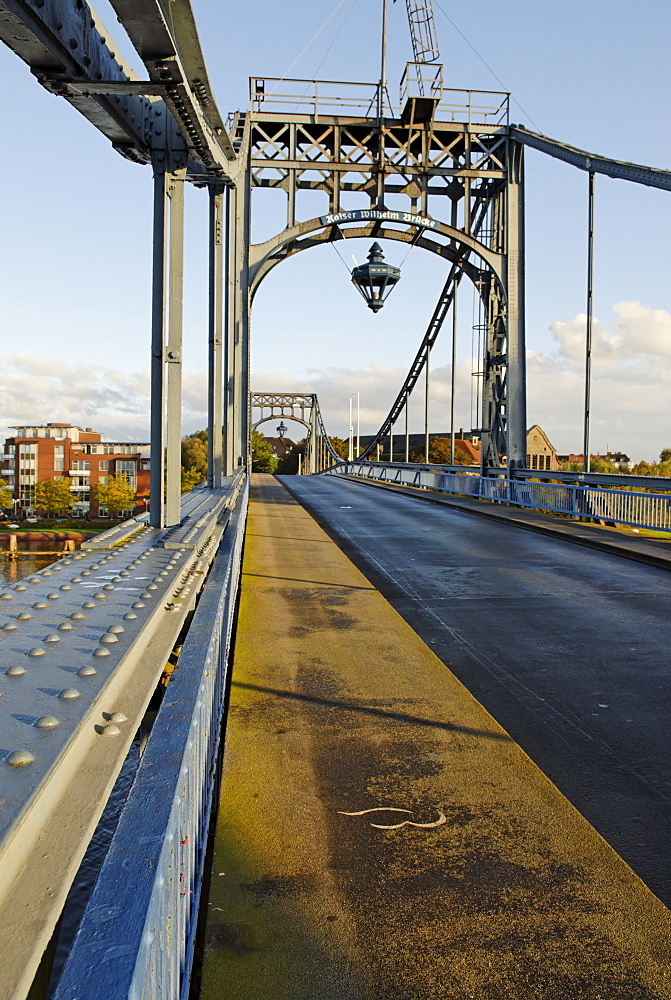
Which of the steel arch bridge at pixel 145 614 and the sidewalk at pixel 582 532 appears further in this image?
the sidewalk at pixel 582 532

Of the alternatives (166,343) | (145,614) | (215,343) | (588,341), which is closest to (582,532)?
(588,341)

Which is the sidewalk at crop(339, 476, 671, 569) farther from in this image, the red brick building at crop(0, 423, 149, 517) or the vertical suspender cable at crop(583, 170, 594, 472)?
the red brick building at crop(0, 423, 149, 517)

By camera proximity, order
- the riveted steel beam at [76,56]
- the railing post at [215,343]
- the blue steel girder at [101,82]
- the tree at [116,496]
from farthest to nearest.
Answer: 1. the tree at [116,496]
2. the railing post at [215,343]
3. the blue steel girder at [101,82]
4. the riveted steel beam at [76,56]

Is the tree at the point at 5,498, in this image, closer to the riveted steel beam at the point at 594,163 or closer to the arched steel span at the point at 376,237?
the arched steel span at the point at 376,237

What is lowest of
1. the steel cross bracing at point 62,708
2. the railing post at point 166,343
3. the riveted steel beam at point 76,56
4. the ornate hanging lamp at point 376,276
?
the steel cross bracing at point 62,708

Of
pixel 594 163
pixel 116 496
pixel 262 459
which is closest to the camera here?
pixel 594 163

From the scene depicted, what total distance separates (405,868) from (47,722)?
1763 mm

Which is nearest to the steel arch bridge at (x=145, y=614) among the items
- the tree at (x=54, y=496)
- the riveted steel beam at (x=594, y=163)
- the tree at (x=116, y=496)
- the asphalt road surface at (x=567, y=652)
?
the asphalt road surface at (x=567, y=652)

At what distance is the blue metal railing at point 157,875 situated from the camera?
1.38 m

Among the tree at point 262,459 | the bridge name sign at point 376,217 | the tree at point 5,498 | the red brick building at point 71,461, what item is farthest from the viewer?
the tree at point 262,459

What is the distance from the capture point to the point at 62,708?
2.05 m

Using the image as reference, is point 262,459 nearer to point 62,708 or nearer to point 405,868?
point 405,868

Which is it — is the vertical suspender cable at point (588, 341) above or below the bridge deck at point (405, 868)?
above

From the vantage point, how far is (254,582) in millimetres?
9750
